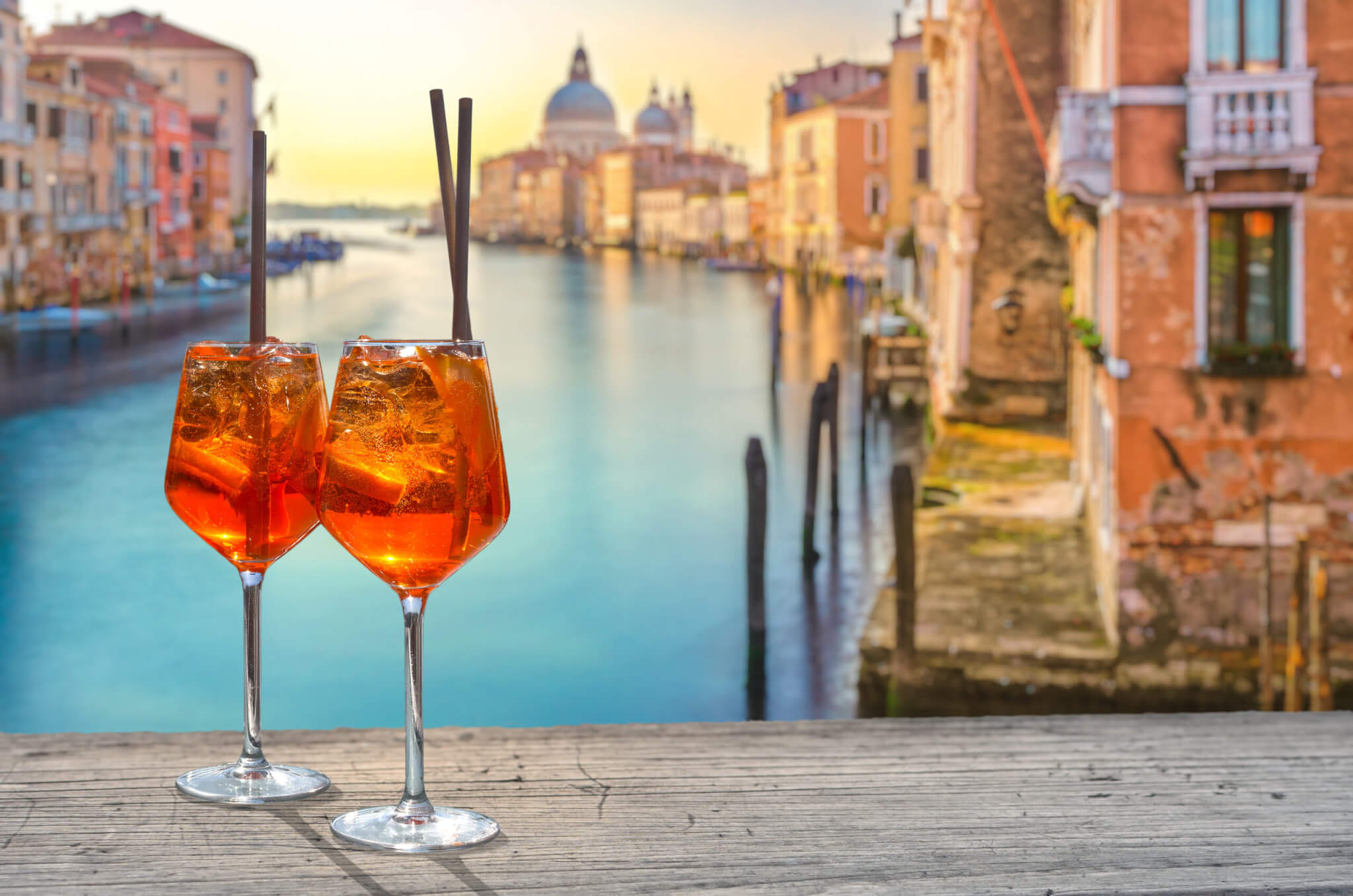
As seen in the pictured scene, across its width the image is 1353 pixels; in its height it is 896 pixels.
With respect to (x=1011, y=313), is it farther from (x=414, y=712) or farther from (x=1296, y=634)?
(x=414, y=712)

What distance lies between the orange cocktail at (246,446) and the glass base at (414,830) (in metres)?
0.23

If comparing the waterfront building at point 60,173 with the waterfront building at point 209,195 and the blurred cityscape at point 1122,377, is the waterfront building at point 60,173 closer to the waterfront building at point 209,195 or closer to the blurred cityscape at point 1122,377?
the waterfront building at point 209,195

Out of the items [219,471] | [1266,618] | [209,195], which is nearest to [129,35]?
[209,195]

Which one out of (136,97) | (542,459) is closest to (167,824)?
(542,459)

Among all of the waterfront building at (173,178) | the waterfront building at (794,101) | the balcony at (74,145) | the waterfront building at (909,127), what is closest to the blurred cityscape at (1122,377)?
the waterfront building at (909,127)

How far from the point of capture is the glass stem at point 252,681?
1.30 metres

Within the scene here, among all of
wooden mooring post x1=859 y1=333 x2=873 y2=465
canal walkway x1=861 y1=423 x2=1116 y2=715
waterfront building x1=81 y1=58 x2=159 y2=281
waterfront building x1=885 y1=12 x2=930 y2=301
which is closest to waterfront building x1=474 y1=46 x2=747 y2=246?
waterfront building x1=81 y1=58 x2=159 y2=281

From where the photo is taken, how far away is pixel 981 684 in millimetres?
7355

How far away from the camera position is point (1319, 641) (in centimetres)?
717

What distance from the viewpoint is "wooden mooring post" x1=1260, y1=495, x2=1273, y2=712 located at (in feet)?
23.7

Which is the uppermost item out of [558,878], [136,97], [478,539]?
[136,97]

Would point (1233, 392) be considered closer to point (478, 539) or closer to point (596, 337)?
point (478, 539)

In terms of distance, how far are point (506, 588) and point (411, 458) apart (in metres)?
12.1

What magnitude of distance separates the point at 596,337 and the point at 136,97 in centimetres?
1535
